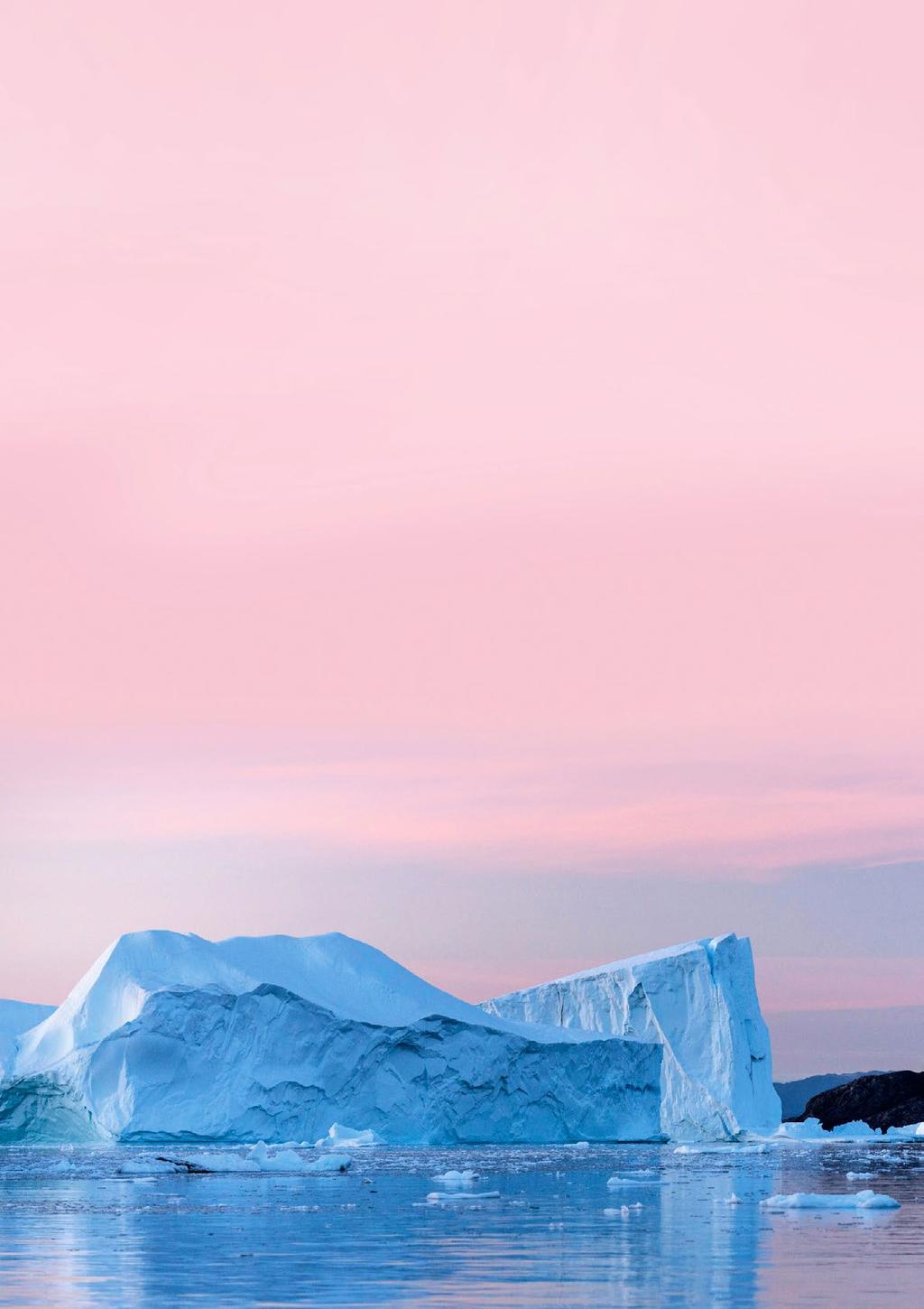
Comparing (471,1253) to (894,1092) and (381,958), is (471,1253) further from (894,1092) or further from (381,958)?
(894,1092)

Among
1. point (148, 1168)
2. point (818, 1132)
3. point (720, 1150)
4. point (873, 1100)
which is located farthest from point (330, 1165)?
point (873, 1100)

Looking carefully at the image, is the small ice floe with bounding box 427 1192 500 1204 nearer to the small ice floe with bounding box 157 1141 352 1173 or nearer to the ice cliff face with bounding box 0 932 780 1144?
the small ice floe with bounding box 157 1141 352 1173

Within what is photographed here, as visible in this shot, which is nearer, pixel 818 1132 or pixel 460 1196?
pixel 460 1196

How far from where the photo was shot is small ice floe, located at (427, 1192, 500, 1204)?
1858cm

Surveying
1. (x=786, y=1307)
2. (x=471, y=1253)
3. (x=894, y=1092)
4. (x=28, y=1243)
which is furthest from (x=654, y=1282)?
(x=894, y=1092)

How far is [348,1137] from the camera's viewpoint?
1501 inches

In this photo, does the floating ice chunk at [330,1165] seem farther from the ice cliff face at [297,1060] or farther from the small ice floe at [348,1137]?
the ice cliff face at [297,1060]

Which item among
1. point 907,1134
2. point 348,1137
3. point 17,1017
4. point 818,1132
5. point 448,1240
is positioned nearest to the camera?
point 448,1240

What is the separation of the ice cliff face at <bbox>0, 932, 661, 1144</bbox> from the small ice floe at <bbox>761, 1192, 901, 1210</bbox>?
22061 mm

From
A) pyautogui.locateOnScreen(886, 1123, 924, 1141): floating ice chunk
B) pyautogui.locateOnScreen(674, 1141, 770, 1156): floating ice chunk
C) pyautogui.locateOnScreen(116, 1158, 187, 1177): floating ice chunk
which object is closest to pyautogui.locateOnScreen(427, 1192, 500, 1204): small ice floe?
pyautogui.locateOnScreen(116, 1158, 187, 1177): floating ice chunk

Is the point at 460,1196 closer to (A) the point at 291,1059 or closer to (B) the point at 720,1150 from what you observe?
(A) the point at 291,1059

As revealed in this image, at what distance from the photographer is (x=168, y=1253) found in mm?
12922

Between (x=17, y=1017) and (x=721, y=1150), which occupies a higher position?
(x=17, y=1017)

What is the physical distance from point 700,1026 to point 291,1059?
46.9 feet
